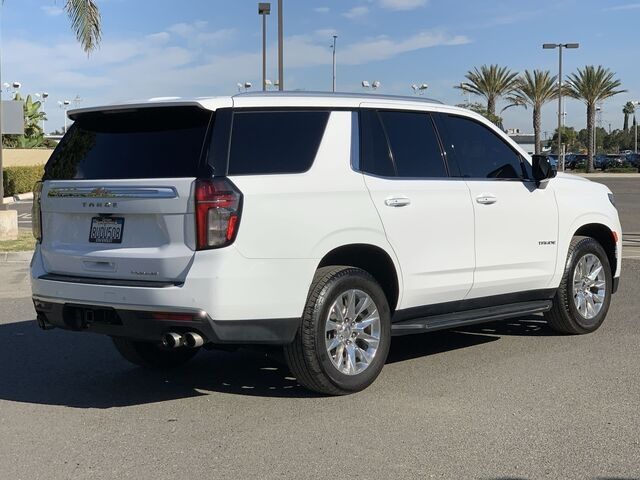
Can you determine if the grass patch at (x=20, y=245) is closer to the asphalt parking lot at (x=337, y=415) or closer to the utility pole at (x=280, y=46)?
the asphalt parking lot at (x=337, y=415)

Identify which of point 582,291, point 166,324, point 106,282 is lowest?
point 582,291

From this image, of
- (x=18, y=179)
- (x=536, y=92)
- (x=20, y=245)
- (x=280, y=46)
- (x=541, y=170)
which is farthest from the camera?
(x=536, y=92)

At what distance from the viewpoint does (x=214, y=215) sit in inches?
189

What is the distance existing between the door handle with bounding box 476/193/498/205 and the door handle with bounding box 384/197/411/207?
0.81 m

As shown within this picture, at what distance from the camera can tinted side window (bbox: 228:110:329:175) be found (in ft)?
16.5

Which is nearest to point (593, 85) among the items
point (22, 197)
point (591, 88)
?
point (591, 88)

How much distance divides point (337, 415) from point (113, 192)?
2.00 meters

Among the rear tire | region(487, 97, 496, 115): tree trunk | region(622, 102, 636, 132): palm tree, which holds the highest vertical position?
region(622, 102, 636, 132): palm tree

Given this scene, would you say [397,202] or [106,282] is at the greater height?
[397,202]

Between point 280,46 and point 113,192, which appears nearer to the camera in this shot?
point 113,192

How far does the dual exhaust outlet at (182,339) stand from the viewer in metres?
4.86

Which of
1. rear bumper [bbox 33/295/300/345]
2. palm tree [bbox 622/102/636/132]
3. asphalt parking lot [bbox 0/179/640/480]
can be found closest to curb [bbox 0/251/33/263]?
asphalt parking lot [bbox 0/179/640/480]

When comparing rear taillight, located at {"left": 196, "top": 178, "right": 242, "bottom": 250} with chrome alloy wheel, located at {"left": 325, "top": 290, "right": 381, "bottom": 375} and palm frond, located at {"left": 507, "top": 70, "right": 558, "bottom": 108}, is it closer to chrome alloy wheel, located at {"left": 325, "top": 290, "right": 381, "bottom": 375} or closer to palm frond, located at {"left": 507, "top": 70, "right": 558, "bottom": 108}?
chrome alloy wheel, located at {"left": 325, "top": 290, "right": 381, "bottom": 375}

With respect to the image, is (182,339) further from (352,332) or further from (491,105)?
(491,105)
